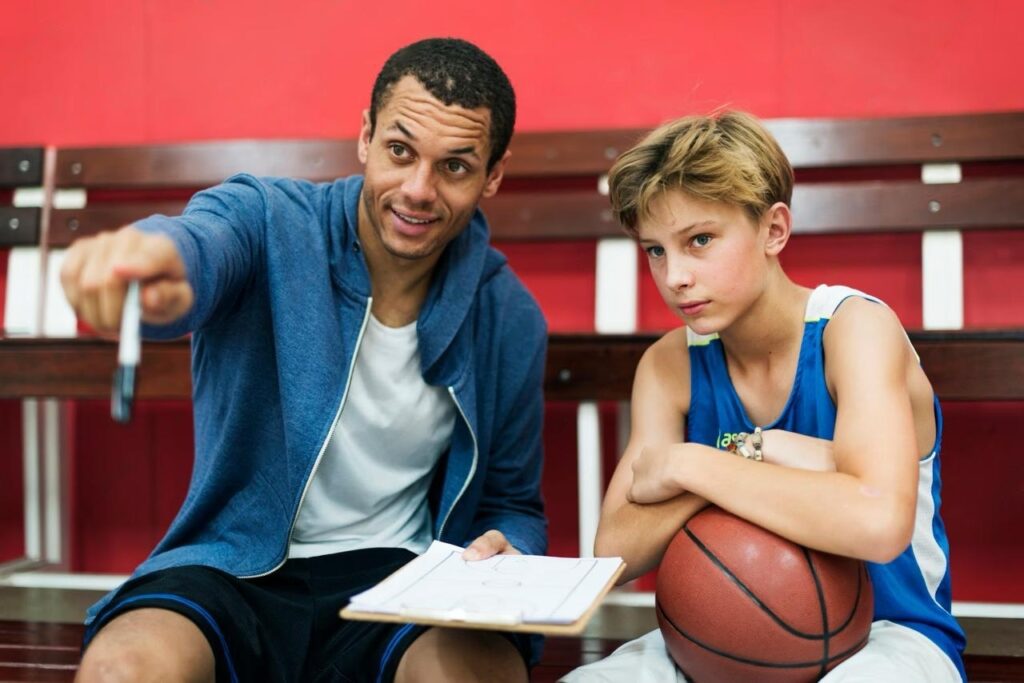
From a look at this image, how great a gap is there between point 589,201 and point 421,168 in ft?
3.82

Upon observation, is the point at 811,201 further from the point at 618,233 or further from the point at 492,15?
the point at 492,15

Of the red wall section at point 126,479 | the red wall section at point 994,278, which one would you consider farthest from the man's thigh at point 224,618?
the red wall section at point 994,278

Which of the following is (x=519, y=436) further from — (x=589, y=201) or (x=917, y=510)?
(x=589, y=201)

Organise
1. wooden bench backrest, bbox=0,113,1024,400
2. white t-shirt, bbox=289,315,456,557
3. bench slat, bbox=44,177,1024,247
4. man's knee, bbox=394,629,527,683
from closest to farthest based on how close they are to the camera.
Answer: man's knee, bbox=394,629,527,683 → white t-shirt, bbox=289,315,456,557 → wooden bench backrest, bbox=0,113,1024,400 → bench slat, bbox=44,177,1024,247

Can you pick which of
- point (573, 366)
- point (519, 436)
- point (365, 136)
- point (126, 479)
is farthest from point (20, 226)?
point (519, 436)

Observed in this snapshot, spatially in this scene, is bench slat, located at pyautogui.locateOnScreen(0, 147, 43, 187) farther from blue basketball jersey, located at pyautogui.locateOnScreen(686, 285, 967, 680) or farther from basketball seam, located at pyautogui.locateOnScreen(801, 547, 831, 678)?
basketball seam, located at pyautogui.locateOnScreen(801, 547, 831, 678)

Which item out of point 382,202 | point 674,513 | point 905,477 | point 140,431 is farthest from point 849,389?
point 140,431

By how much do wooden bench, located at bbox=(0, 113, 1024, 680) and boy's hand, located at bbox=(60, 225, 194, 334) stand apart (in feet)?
3.73

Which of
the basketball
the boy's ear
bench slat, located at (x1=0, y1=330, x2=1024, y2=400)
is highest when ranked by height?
the boy's ear

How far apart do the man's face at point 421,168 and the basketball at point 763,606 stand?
0.71 meters

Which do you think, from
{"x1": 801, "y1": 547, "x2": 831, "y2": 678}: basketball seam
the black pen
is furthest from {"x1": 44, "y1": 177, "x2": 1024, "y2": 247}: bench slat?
the black pen

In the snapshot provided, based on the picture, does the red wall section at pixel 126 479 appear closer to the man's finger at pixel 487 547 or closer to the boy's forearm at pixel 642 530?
the man's finger at pixel 487 547

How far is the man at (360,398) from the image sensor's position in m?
1.68

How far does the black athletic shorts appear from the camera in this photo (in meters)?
1.61
